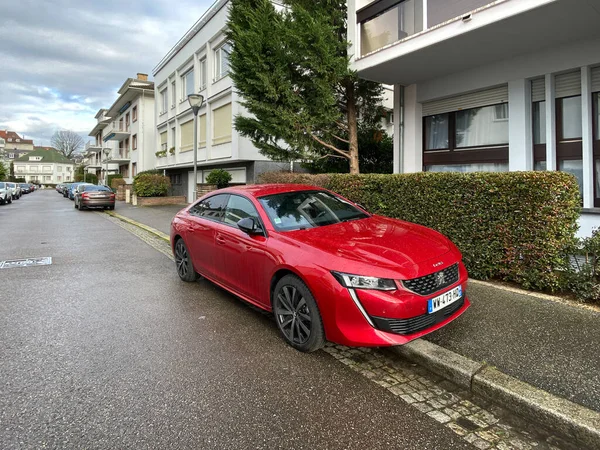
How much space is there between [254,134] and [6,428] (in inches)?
330

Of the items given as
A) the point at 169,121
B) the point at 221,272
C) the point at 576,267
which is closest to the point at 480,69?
the point at 576,267

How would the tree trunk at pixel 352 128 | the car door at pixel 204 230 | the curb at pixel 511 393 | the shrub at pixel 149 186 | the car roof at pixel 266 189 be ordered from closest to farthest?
1. the curb at pixel 511 393
2. the car roof at pixel 266 189
3. the car door at pixel 204 230
4. the tree trunk at pixel 352 128
5. the shrub at pixel 149 186

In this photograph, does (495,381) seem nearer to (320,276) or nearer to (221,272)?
(320,276)

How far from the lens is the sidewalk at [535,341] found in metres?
2.84

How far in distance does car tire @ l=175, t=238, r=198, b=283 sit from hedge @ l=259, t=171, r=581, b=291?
3.34 metres

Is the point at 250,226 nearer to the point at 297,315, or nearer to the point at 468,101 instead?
the point at 297,315

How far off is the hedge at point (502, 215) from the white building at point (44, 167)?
125 meters

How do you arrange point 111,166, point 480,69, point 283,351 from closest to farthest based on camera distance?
1. point 283,351
2. point 480,69
3. point 111,166

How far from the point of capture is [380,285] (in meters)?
3.09

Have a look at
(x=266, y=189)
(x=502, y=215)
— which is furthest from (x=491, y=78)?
(x=266, y=189)

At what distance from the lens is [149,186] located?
23750 millimetres

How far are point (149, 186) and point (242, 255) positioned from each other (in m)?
Answer: 21.3

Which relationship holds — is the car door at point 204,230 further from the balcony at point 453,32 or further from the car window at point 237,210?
the balcony at point 453,32

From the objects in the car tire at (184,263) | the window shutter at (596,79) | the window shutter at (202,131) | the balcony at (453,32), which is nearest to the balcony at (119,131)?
the window shutter at (202,131)
